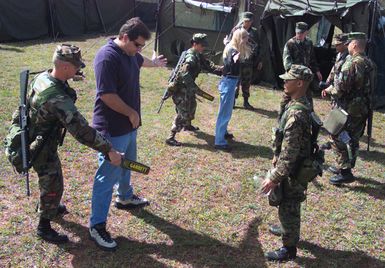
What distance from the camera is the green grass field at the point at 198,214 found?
4.03 meters

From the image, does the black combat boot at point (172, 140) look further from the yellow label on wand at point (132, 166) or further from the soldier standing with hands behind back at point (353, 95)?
the yellow label on wand at point (132, 166)

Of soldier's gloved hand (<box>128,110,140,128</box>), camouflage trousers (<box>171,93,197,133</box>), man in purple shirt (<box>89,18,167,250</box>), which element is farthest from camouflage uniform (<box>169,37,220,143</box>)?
soldier's gloved hand (<box>128,110,140,128</box>)

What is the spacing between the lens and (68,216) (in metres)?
4.56

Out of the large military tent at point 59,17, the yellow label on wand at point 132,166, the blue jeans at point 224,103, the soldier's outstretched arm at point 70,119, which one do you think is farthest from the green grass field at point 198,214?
the large military tent at point 59,17

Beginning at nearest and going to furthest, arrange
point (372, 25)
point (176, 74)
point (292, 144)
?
point (292, 144) → point (176, 74) → point (372, 25)

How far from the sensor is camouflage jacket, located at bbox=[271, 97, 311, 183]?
3502 mm

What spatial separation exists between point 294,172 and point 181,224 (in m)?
1.50

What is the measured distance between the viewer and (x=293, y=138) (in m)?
3.51

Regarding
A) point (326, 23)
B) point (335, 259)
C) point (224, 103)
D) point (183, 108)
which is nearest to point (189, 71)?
point (183, 108)

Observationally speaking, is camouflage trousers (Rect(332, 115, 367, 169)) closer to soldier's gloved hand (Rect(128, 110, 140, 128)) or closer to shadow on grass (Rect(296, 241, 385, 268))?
shadow on grass (Rect(296, 241, 385, 268))

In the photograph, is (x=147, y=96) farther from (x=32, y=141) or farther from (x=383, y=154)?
(x=32, y=141)

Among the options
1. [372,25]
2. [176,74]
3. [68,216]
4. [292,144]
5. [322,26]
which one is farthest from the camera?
[322,26]

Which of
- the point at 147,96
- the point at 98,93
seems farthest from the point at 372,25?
the point at 98,93

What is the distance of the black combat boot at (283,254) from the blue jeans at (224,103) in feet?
9.60
